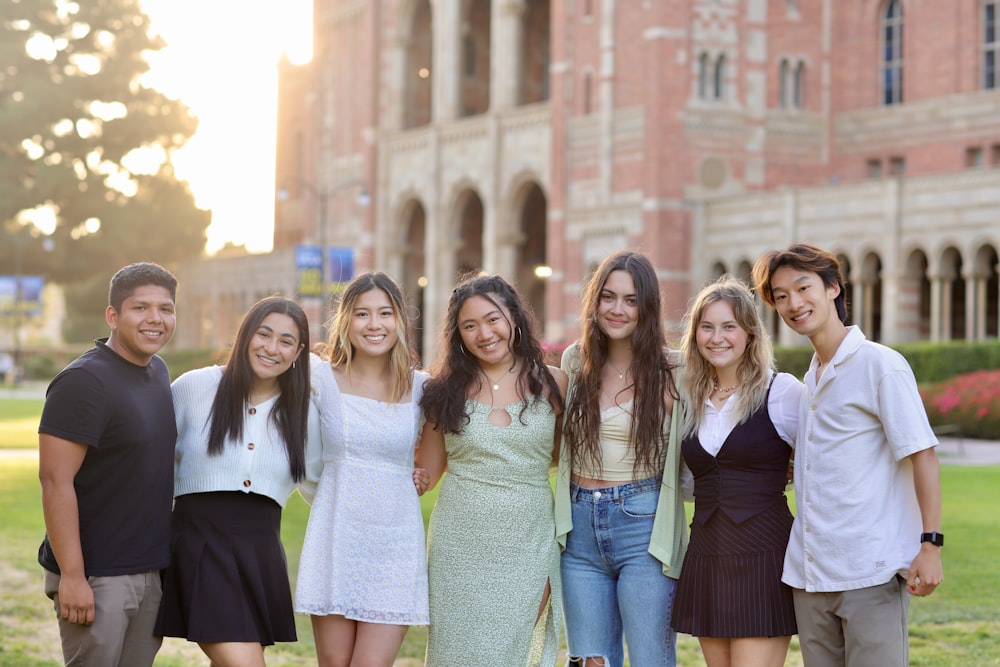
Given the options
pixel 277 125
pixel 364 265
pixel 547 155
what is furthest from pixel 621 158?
pixel 277 125

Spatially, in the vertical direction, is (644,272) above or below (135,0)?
below

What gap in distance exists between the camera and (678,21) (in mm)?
41656

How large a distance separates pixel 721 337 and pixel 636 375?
453 millimetres

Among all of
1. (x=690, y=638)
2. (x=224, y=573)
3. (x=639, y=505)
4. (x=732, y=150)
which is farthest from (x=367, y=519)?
(x=732, y=150)

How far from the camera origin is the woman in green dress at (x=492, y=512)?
629 centimetres

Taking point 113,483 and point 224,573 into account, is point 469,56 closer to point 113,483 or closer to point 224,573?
point 224,573

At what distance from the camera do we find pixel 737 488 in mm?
6086

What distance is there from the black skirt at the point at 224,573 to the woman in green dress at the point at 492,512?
2.47 ft

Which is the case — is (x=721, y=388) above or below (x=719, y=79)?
below

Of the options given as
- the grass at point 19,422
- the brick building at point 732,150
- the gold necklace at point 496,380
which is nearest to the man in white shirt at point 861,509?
the gold necklace at point 496,380

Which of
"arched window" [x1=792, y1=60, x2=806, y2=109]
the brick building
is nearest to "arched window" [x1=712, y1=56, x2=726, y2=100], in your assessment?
the brick building

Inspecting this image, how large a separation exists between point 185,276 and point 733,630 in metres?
65.4

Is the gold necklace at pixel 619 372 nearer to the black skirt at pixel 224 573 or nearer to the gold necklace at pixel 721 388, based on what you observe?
the gold necklace at pixel 721 388

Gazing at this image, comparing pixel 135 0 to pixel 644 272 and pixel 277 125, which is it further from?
pixel 644 272
